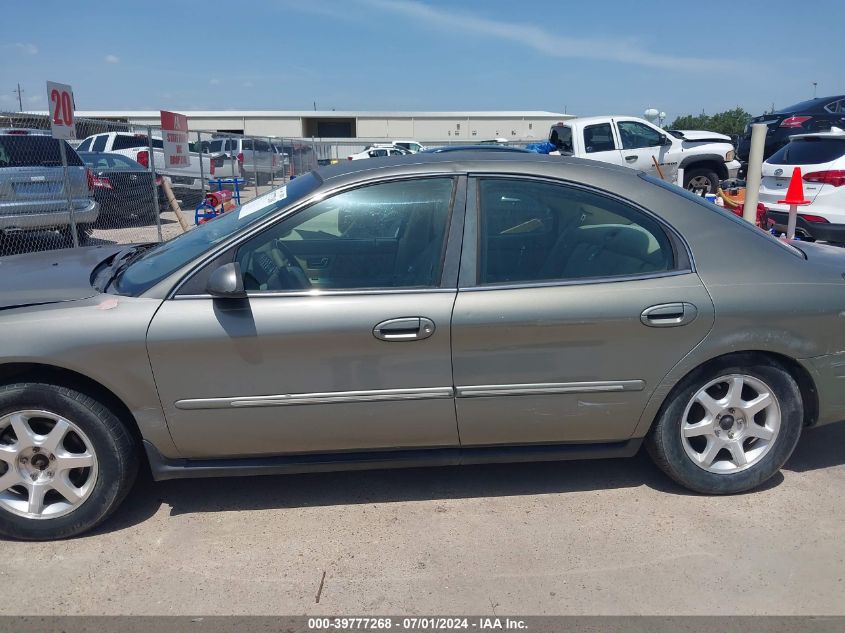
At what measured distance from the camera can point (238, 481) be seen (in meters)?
3.71

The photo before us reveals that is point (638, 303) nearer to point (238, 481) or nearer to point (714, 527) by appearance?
point (714, 527)

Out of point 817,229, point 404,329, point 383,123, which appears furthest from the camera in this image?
point 383,123

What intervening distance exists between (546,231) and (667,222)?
578 millimetres

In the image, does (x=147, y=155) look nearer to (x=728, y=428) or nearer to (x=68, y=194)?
(x=68, y=194)

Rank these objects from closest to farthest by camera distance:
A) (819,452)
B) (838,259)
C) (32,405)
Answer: (32,405)
(838,259)
(819,452)

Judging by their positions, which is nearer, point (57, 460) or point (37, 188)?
point (57, 460)

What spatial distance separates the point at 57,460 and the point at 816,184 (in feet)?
27.3

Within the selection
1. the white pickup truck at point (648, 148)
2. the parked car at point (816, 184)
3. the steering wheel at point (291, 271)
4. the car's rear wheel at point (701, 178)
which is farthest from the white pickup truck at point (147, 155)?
the steering wheel at point (291, 271)

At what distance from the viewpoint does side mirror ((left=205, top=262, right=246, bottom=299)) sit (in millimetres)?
2947

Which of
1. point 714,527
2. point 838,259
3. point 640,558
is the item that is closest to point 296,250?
point 640,558

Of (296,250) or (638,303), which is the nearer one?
(638,303)

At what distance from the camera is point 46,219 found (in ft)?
28.1

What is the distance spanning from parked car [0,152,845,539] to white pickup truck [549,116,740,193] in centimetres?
1003

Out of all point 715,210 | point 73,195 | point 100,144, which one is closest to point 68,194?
point 73,195
